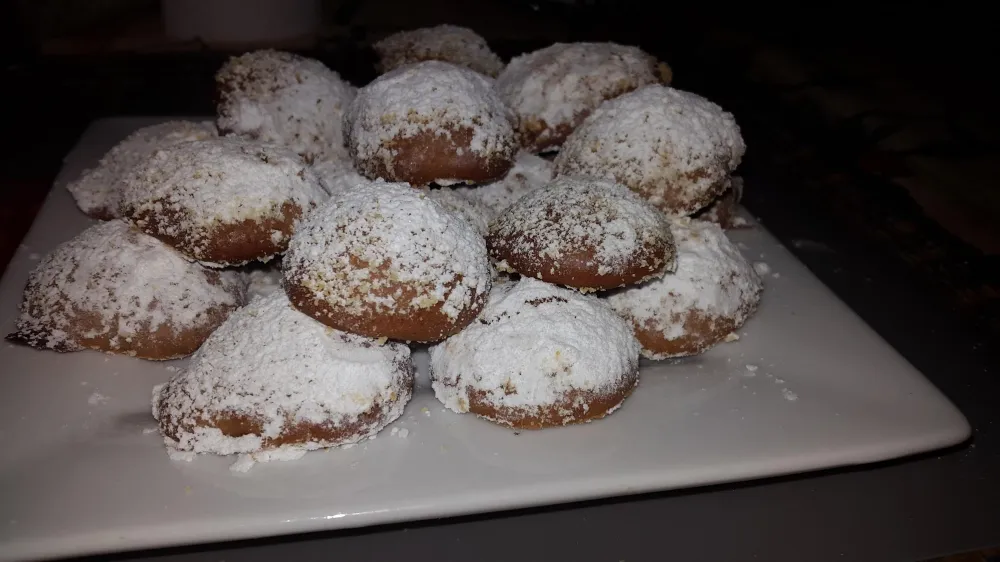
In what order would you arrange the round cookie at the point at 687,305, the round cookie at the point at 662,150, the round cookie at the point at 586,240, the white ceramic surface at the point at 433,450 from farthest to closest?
1. the round cookie at the point at 662,150
2. the round cookie at the point at 687,305
3. the round cookie at the point at 586,240
4. the white ceramic surface at the point at 433,450

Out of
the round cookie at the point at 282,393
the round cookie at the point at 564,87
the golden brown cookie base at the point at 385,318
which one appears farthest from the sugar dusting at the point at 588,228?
the round cookie at the point at 564,87

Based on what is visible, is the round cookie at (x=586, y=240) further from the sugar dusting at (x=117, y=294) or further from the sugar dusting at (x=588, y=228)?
the sugar dusting at (x=117, y=294)

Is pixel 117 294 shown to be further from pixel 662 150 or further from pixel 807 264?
pixel 807 264

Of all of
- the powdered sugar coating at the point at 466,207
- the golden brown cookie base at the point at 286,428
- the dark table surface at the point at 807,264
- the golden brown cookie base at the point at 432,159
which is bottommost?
the dark table surface at the point at 807,264

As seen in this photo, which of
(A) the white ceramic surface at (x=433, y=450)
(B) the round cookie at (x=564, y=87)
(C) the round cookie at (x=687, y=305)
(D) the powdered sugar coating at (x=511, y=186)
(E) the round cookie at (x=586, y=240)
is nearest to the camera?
(A) the white ceramic surface at (x=433, y=450)

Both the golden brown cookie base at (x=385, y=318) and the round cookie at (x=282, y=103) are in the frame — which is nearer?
the golden brown cookie base at (x=385, y=318)

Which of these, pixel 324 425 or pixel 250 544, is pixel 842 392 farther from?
pixel 250 544

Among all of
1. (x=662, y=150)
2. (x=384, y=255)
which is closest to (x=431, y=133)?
(x=384, y=255)

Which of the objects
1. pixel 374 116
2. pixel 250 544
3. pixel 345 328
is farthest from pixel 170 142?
pixel 250 544

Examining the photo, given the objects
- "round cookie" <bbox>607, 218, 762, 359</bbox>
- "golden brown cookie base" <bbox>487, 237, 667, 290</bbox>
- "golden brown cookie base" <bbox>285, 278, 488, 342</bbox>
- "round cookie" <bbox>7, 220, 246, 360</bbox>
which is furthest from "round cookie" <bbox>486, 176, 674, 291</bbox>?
"round cookie" <bbox>7, 220, 246, 360</bbox>
